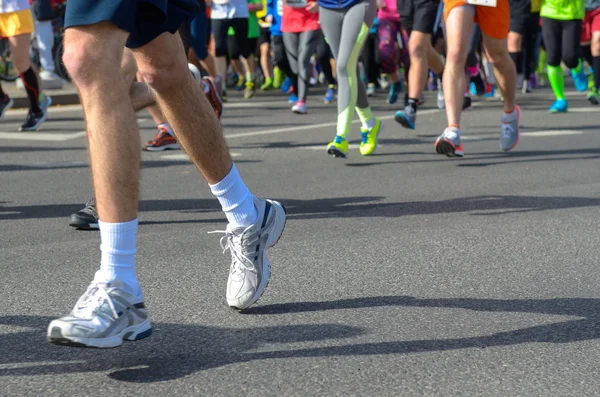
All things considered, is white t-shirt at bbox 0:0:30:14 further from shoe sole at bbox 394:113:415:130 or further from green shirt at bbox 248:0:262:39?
green shirt at bbox 248:0:262:39

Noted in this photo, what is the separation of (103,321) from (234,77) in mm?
16852

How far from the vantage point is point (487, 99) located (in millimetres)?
15586

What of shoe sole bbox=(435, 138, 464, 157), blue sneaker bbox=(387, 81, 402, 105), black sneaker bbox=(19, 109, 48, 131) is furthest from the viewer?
blue sneaker bbox=(387, 81, 402, 105)

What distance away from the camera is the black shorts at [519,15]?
1295 cm

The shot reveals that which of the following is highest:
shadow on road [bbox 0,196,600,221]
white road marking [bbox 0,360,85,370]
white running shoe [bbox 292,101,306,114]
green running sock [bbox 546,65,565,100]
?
white road marking [bbox 0,360,85,370]

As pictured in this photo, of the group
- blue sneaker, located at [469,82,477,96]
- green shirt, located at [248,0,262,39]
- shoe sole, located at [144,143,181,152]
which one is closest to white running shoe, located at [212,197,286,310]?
shoe sole, located at [144,143,181,152]

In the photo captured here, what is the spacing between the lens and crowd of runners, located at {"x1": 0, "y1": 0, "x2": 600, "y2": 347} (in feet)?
9.90

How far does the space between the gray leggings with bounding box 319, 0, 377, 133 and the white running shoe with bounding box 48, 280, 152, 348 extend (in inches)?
196

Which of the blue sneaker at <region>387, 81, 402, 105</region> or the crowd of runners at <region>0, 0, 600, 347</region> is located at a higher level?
the crowd of runners at <region>0, 0, 600, 347</region>

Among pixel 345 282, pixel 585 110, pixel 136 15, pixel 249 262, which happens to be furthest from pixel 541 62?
pixel 136 15

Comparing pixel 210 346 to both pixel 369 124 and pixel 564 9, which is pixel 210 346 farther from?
pixel 564 9

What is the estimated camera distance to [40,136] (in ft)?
33.6

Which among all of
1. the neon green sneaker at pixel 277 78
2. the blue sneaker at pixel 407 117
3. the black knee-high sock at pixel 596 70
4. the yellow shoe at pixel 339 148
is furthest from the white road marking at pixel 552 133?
the neon green sneaker at pixel 277 78

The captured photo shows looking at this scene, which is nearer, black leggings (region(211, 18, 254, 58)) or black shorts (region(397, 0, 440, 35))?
black shorts (region(397, 0, 440, 35))
